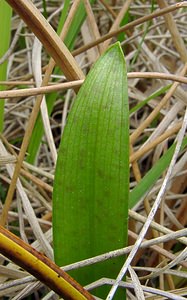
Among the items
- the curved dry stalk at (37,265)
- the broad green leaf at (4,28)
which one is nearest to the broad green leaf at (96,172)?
the curved dry stalk at (37,265)

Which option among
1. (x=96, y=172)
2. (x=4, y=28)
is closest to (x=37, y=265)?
(x=96, y=172)

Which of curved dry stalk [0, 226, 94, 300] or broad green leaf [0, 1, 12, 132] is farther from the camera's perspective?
broad green leaf [0, 1, 12, 132]

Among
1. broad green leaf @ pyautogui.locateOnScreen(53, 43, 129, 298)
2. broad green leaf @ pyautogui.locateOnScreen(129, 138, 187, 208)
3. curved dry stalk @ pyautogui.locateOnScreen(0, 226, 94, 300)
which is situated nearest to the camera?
curved dry stalk @ pyautogui.locateOnScreen(0, 226, 94, 300)

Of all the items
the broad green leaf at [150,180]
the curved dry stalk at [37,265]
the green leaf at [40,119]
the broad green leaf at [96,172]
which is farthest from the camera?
the green leaf at [40,119]

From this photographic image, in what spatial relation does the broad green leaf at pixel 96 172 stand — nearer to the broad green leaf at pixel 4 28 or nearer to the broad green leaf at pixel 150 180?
the broad green leaf at pixel 150 180

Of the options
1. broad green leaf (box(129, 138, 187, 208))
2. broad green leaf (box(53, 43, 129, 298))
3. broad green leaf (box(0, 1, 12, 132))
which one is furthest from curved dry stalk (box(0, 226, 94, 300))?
broad green leaf (box(0, 1, 12, 132))

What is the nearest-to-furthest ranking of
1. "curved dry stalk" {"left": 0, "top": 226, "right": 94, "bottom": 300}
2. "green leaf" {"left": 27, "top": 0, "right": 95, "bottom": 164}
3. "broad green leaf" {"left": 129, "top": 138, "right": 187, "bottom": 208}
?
"curved dry stalk" {"left": 0, "top": 226, "right": 94, "bottom": 300}, "broad green leaf" {"left": 129, "top": 138, "right": 187, "bottom": 208}, "green leaf" {"left": 27, "top": 0, "right": 95, "bottom": 164}

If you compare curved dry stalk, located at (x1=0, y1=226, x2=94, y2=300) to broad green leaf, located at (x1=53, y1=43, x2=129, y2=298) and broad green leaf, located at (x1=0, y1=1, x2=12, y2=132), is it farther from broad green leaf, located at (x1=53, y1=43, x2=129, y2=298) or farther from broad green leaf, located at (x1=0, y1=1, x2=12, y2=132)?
broad green leaf, located at (x1=0, y1=1, x2=12, y2=132)

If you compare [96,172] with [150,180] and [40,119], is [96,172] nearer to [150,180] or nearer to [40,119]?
[150,180]

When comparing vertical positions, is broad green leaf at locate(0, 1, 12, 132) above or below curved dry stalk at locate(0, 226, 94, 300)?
above
